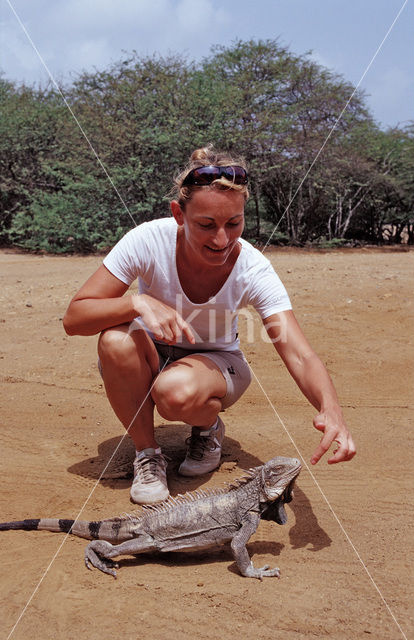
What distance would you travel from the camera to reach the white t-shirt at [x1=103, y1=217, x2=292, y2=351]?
345 cm

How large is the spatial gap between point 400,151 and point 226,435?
16614 millimetres

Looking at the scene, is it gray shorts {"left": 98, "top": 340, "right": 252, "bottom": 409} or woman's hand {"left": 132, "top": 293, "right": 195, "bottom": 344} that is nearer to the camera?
woman's hand {"left": 132, "top": 293, "right": 195, "bottom": 344}

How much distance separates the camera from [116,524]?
3018 mm

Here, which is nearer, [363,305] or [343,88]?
[363,305]

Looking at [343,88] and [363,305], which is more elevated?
[343,88]

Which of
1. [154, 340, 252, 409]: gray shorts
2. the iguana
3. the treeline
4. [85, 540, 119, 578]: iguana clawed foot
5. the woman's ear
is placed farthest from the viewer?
the treeline

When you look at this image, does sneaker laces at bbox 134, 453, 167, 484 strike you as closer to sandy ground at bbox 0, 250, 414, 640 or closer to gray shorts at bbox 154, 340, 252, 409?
sandy ground at bbox 0, 250, 414, 640

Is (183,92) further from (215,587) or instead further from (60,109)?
(215,587)

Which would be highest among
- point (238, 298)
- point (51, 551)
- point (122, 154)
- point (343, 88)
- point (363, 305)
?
point (343, 88)

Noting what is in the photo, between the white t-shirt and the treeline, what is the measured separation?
1003 cm

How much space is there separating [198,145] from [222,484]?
42.1ft

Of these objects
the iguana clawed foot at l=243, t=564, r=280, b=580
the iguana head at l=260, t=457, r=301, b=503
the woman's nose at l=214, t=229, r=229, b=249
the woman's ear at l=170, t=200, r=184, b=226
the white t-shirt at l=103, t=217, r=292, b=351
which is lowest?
the iguana clawed foot at l=243, t=564, r=280, b=580

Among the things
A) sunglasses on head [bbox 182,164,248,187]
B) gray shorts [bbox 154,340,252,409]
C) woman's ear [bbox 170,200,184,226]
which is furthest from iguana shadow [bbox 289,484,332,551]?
sunglasses on head [bbox 182,164,248,187]

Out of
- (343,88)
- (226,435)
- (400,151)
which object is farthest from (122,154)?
(226,435)
